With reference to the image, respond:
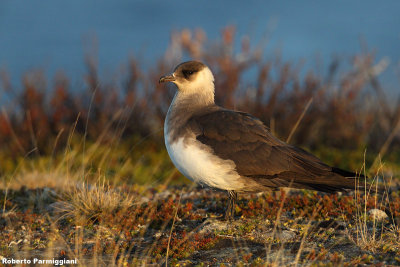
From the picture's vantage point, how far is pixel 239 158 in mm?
4621

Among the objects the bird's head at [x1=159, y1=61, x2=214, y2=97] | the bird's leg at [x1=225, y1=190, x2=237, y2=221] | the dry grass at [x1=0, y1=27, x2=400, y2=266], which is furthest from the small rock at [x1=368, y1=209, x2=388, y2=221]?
the bird's head at [x1=159, y1=61, x2=214, y2=97]

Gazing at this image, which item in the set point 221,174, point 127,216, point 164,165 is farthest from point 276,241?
point 164,165

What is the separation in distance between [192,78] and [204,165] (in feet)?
4.05

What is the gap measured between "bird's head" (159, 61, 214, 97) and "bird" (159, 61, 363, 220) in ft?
1.54

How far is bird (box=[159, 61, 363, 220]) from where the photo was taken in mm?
4586

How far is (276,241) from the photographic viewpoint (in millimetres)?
4398

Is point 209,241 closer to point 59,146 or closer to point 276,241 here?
point 276,241

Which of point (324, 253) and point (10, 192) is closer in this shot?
point (324, 253)

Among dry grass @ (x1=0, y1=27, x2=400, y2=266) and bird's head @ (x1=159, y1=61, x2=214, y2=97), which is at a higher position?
bird's head @ (x1=159, y1=61, x2=214, y2=97)

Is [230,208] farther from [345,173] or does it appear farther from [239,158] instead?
[345,173]

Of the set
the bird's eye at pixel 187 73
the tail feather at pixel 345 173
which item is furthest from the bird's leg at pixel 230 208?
the bird's eye at pixel 187 73

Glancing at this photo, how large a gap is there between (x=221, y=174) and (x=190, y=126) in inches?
23.7

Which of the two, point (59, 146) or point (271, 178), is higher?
point (271, 178)

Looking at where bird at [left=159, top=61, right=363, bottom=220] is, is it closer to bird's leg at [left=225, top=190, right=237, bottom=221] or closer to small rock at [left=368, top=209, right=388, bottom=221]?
bird's leg at [left=225, top=190, right=237, bottom=221]
